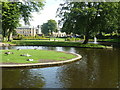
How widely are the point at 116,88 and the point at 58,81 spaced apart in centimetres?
316

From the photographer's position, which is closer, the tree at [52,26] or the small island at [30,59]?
the small island at [30,59]

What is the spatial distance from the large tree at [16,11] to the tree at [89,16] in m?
9.83

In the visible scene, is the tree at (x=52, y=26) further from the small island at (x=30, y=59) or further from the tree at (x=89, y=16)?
the small island at (x=30, y=59)

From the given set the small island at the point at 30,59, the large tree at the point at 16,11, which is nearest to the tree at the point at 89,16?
the large tree at the point at 16,11

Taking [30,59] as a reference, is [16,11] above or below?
above

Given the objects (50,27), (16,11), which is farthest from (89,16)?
(50,27)

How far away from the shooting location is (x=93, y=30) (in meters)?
34.7

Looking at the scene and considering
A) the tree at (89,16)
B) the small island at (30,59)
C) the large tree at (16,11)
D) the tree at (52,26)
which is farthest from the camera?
the tree at (52,26)

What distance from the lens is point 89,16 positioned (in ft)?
104

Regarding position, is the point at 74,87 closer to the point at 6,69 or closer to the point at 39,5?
the point at 6,69

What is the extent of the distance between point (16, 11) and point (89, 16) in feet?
63.5

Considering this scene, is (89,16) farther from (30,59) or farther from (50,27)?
(50,27)

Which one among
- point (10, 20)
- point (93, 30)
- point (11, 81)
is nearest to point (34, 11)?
point (10, 20)

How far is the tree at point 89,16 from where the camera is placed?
3102 centimetres
